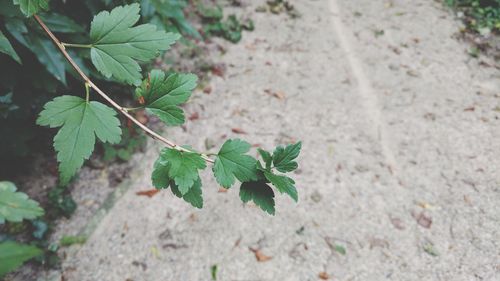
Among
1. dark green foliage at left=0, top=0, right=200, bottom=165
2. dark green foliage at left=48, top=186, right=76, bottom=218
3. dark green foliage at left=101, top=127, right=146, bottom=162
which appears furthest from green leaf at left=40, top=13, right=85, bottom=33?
dark green foliage at left=48, top=186, right=76, bottom=218

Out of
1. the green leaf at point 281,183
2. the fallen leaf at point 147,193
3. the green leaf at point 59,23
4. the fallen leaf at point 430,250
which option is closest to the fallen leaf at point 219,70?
the fallen leaf at point 147,193

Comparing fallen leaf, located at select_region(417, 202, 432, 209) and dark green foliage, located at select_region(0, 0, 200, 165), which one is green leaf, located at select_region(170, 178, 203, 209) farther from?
fallen leaf, located at select_region(417, 202, 432, 209)

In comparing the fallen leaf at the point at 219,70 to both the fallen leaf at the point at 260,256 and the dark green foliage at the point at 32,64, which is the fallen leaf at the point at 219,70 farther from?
the fallen leaf at the point at 260,256

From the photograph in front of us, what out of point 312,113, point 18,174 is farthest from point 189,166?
point 312,113

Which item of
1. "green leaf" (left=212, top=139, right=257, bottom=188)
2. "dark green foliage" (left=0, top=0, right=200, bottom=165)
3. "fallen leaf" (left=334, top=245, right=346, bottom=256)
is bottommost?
"fallen leaf" (left=334, top=245, right=346, bottom=256)

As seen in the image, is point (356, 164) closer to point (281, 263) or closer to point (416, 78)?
point (281, 263)

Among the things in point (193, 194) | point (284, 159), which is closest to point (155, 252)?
point (193, 194)

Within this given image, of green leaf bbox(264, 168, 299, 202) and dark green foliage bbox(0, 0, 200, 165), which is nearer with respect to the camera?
green leaf bbox(264, 168, 299, 202)
